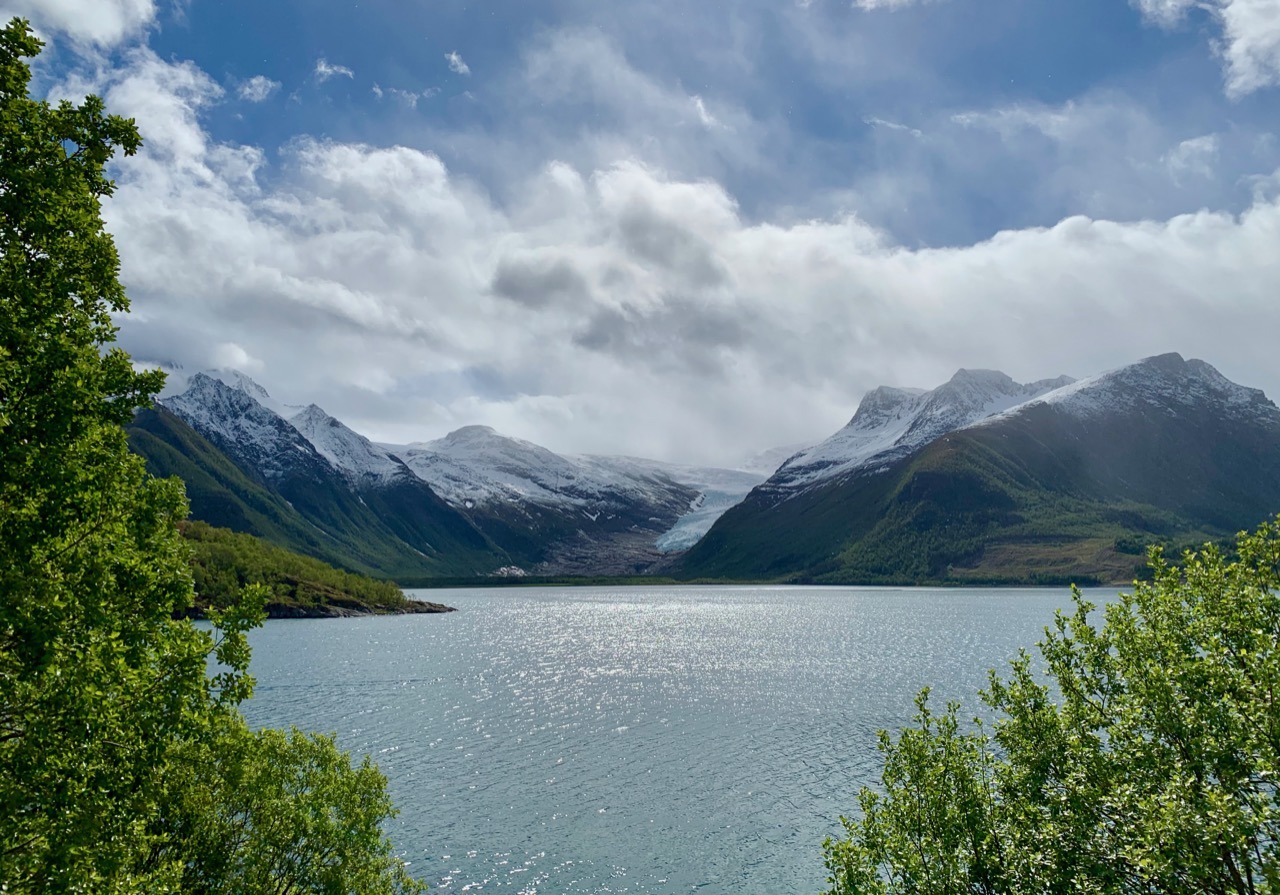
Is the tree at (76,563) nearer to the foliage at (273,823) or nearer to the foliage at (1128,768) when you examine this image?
the foliage at (273,823)

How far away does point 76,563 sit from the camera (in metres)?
15.0

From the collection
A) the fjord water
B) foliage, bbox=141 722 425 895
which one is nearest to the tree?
foliage, bbox=141 722 425 895

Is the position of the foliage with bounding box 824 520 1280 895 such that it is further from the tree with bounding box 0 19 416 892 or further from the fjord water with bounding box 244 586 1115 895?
the fjord water with bounding box 244 586 1115 895

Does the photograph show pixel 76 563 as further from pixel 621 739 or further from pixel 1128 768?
pixel 621 739

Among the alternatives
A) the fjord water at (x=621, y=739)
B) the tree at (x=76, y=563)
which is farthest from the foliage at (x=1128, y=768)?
the fjord water at (x=621, y=739)

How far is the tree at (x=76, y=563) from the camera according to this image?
13133mm

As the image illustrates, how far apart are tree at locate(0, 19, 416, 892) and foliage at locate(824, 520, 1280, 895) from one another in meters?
18.6

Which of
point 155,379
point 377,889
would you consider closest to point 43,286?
point 155,379

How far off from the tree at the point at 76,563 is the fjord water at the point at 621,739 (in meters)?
32.2

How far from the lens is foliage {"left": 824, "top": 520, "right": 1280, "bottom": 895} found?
16312 mm

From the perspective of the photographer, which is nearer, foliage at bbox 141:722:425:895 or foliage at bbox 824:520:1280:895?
foliage at bbox 824:520:1280:895

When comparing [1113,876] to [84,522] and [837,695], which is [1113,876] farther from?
[837,695]

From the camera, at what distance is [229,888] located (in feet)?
88.9

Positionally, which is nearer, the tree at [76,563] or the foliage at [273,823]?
the tree at [76,563]
